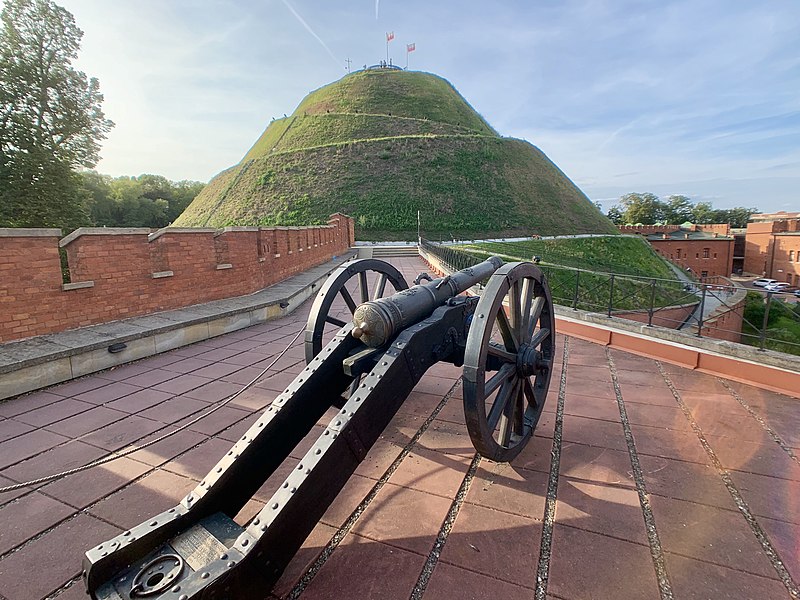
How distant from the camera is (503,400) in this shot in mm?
2391

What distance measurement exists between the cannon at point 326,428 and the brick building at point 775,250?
169ft

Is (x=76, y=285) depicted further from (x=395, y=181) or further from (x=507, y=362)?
(x=395, y=181)

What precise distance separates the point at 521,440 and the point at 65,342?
396cm

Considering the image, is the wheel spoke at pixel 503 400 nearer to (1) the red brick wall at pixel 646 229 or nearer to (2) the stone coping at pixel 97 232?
(2) the stone coping at pixel 97 232

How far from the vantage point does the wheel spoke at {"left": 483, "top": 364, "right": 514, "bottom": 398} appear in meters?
2.21

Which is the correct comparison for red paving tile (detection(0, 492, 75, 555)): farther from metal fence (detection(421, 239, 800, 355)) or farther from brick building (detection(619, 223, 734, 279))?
brick building (detection(619, 223, 734, 279))

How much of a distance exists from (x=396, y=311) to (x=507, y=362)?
2.43 ft

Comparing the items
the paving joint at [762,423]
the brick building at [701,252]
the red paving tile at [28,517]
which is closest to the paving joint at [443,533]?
the red paving tile at [28,517]

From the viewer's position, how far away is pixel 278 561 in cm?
147

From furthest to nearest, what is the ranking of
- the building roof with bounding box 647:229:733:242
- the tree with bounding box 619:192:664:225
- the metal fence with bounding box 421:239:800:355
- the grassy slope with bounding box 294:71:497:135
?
the tree with bounding box 619:192:664:225 < the grassy slope with bounding box 294:71:497:135 < the building roof with bounding box 647:229:733:242 < the metal fence with bounding box 421:239:800:355

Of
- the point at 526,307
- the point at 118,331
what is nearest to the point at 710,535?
the point at 526,307

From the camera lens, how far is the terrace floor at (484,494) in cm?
168

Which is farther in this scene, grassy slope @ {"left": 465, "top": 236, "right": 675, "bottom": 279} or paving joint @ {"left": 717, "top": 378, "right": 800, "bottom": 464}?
grassy slope @ {"left": 465, "top": 236, "right": 675, "bottom": 279}

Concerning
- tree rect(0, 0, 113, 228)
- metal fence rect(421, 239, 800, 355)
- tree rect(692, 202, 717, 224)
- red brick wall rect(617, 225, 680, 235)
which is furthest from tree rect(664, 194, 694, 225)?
tree rect(0, 0, 113, 228)
